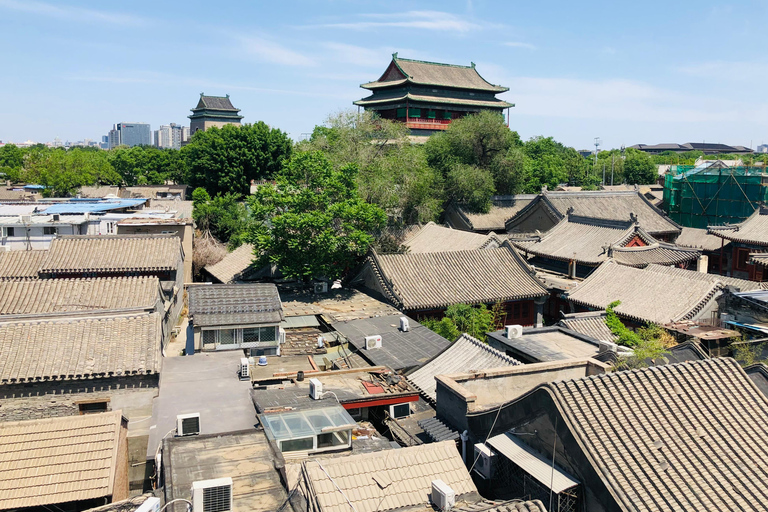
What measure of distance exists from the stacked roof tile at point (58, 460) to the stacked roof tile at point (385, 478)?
377cm

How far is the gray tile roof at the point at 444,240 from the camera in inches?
1214

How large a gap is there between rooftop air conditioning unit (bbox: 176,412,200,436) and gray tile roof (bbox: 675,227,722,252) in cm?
3403

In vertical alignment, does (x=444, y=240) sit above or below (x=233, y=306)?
above

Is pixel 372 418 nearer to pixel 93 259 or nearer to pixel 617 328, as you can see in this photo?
pixel 617 328

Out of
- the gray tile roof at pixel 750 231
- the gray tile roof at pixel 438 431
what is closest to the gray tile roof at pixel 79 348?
the gray tile roof at pixel 438 431

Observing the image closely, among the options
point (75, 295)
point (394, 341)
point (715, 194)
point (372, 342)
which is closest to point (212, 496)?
point (372, 342)

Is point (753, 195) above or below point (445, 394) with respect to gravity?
above

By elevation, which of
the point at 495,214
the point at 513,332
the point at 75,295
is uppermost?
the point at 495,214

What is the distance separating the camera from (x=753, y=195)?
40.5 m

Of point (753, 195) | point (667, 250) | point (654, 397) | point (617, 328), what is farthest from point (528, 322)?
point (753, 195)

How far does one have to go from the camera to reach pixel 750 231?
109ft

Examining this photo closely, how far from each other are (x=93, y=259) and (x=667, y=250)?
25384 mm

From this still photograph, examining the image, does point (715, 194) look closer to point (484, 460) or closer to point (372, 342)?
point (372, 342)

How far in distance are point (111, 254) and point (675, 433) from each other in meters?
22.1
